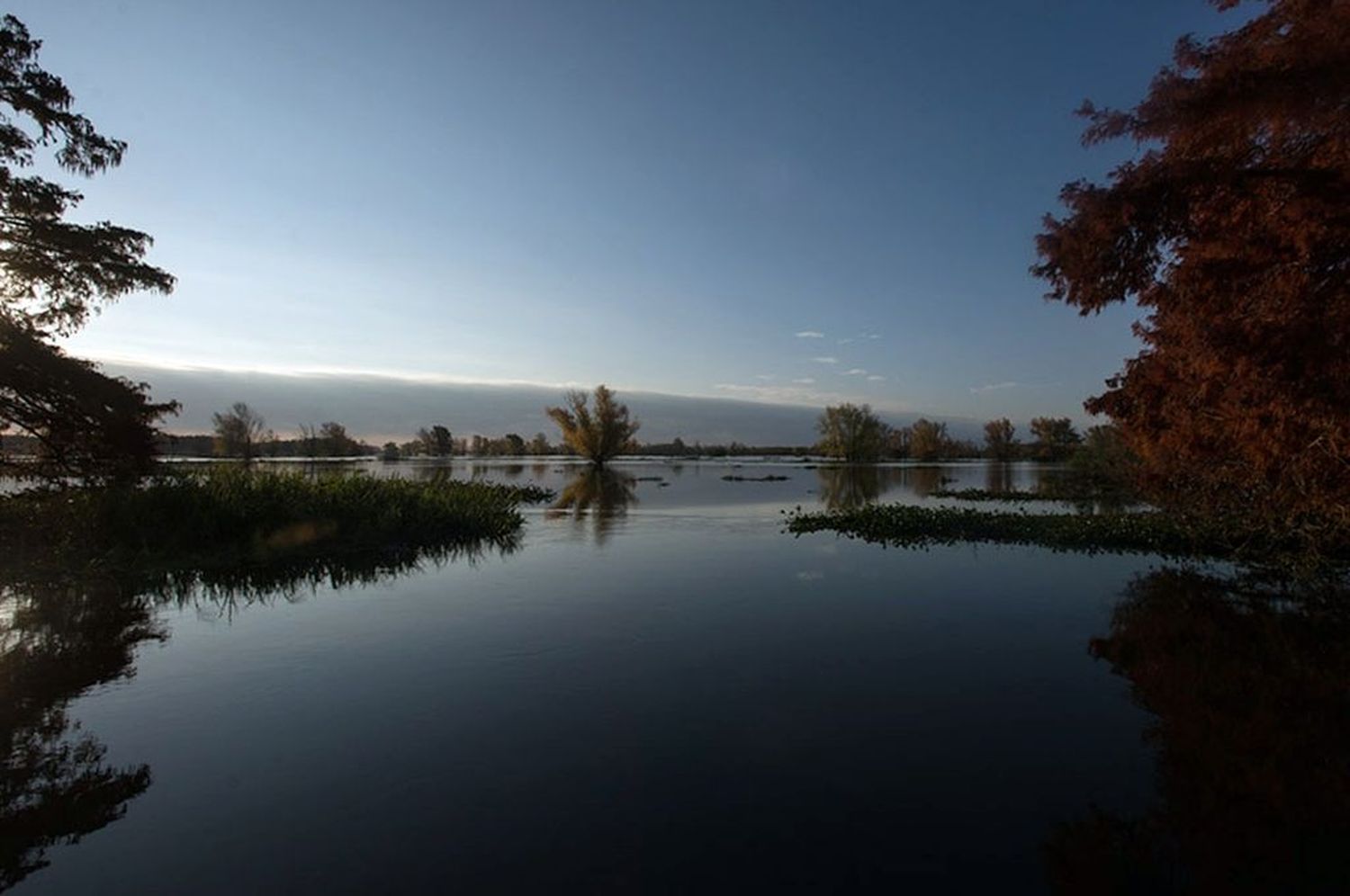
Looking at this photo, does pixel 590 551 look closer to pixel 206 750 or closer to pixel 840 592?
pixel 840 592

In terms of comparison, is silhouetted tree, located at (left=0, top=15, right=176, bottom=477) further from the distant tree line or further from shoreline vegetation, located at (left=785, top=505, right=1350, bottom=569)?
the distant tree line

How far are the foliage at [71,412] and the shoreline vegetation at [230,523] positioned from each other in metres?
0.69

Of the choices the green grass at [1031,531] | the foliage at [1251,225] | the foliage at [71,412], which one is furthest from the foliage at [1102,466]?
the foliage at [71,412]

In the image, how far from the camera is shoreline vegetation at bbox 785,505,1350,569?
53.8 ft

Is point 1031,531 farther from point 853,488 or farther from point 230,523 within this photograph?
point 230,523

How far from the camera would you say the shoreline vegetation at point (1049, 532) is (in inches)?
646

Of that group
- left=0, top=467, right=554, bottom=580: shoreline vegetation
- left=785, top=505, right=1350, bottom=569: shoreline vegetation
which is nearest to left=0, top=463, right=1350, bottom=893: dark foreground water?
left=0, top=467, right=554, bottom=580: shoreline vegetation

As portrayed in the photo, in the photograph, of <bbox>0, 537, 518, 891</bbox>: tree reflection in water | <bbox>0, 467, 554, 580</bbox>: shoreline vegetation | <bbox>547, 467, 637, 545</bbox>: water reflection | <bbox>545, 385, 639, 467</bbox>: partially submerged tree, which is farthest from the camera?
<bbox>545, 385, 639, 467</bbox>: partially submerged tree

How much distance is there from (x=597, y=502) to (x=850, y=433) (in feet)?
177

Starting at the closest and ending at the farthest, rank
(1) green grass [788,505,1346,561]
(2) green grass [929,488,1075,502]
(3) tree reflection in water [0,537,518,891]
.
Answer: (3) tree reflection in water [0,537,518,891]
(1) green grass [788,505,1346,561]
(2) green grass [929,488,1075,502]

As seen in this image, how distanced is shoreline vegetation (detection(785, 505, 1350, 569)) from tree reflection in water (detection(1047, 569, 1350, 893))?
271 inches

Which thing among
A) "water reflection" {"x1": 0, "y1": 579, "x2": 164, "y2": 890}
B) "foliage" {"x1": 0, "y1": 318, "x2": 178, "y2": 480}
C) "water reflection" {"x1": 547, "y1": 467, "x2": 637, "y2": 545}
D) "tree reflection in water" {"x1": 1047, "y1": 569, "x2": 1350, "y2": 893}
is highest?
"foliage" {"x1": 0, "y1": 318, "x2": 178, "y2": 480}

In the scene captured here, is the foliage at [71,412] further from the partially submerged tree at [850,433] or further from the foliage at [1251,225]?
the partially submerged tree at [850,433]

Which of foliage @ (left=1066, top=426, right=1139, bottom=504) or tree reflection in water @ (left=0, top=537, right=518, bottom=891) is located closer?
tree reflection in water @ (left=0, top=537, right=518, bottom=891)
